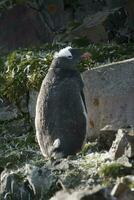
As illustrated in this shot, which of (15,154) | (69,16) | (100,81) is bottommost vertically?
(15,154)

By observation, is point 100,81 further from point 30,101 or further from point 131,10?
point 131,10

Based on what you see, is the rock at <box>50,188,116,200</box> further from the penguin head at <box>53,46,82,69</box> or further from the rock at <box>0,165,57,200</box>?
the penguin head at <box>53,46,82,69</box>

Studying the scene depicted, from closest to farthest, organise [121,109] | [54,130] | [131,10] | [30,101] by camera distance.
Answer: [54,130], [121,109], [30,101], [131,10]

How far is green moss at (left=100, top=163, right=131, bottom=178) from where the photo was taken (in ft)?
17.9

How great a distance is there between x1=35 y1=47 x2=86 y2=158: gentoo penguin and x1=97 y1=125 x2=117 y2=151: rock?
163 mm

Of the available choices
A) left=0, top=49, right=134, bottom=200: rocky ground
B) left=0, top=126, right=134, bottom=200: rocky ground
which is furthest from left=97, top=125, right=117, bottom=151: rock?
left=0, top=126, right=134, bottom=200: rocky ground

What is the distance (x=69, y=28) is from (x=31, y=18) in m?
0.53

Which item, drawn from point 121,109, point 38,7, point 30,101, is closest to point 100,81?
point 121,109

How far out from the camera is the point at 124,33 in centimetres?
959

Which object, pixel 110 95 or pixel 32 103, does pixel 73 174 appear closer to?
pixel 110 95

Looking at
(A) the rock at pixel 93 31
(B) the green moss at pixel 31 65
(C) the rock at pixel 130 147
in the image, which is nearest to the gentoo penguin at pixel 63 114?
(C) the rock at pixel 130 147

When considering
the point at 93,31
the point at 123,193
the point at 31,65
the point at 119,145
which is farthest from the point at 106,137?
the point at 93,31

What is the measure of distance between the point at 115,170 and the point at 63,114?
1.20m

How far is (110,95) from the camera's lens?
23.7 ft
